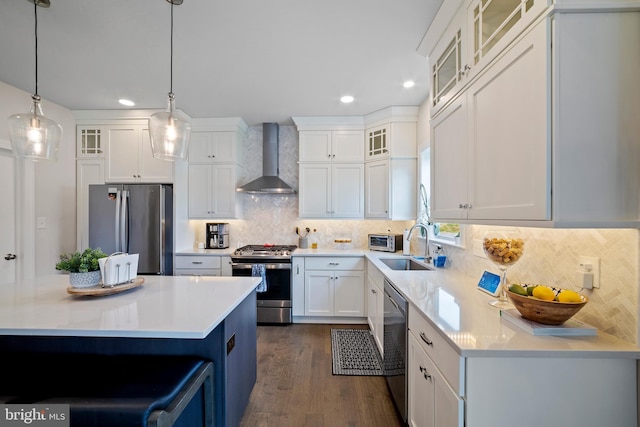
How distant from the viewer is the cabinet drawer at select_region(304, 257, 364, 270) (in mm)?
3252

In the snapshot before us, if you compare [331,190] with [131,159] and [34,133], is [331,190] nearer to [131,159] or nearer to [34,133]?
[131,159]

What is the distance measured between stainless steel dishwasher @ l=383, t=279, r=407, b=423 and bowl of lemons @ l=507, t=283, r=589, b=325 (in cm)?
62

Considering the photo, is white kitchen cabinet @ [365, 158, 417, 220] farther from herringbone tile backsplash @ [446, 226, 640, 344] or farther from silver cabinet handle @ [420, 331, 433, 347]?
silver cabinet handle @ [420, 331, 433, 347]

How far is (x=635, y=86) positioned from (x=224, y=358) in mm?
2099

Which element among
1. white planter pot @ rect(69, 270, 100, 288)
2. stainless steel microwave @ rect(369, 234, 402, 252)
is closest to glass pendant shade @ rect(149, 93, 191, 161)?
white planter pot @ rect(69, 270, 100, 288)

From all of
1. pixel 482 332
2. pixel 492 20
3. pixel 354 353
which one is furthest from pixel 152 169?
pixel 482 332

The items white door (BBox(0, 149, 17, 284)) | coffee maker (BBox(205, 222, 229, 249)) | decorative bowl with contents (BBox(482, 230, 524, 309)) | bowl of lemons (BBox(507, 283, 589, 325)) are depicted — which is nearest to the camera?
bowl of lemons (BBox(507, 283, 589, 325))

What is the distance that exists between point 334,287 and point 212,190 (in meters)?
2.14

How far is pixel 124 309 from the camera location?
4.39ft

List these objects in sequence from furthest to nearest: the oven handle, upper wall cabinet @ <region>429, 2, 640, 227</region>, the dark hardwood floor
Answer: the oven handle, the dark hardwood floor, upper wall cabinet @ <region>429, 2, 640, 227</region>

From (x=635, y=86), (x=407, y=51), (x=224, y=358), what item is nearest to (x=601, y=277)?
(x=635, y=86)

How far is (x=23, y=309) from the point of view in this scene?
1.31m

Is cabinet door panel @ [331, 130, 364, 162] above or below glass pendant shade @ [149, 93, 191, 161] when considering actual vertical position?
above

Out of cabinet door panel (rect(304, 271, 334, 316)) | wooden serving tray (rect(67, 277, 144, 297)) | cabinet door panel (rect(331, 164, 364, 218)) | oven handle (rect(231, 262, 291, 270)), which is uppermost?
cabinet door panel (rect(331, 164, 364, 218))
